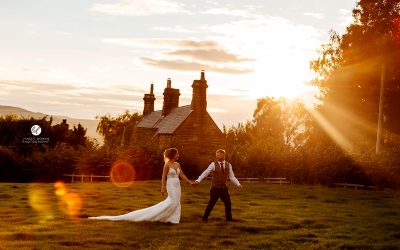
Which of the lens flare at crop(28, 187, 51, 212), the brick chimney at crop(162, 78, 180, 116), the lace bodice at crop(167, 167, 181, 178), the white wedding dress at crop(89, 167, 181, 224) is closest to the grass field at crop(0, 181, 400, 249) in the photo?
the lens flare at crop(28, 187, 51, 212)

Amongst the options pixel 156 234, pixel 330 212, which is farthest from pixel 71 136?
pixel 156 234

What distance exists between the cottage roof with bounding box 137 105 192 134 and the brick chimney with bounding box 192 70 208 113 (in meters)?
1.12

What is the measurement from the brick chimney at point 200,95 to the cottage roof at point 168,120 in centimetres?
112

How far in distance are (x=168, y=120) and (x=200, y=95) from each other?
27.2ft

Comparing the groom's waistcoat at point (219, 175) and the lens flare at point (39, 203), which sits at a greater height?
the groom's waistcoat at point (219, 175)

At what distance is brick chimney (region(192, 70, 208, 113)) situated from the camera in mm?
59531

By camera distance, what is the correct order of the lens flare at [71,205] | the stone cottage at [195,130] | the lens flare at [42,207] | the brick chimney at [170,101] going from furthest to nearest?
1. the brick chimney at [170,101]
2. the stone cottage at [195,130]
3. the lens flare at [71,205]
4. the lens flare at [42,207]

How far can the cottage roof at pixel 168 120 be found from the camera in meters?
62.8

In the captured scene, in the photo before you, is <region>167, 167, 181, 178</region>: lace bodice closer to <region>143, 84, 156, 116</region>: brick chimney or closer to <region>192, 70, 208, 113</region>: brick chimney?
<region>192, 70, 208, 113</region>: brick chimney

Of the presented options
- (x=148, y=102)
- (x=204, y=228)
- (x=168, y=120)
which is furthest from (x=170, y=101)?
(x=204, y=228)

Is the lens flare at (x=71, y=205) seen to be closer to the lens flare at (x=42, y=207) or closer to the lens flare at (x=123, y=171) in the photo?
the lens flare at (x=42, y=207)

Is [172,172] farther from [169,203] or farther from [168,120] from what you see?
[168,120]

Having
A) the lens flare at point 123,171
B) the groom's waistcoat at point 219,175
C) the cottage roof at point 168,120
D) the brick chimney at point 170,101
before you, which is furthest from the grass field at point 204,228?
the brick chimney at point 170,101

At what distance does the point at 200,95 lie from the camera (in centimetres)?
6128
